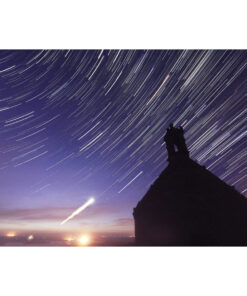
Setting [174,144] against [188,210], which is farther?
[174,144]

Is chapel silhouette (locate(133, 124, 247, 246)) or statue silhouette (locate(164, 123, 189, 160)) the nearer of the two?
chapel silhouette (locate(133, 124, 247, 246))

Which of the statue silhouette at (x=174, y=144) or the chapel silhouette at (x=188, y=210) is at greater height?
the statue silhouette at (x=174, y=144)

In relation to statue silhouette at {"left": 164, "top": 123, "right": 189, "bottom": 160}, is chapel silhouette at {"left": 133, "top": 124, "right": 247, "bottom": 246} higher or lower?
lower

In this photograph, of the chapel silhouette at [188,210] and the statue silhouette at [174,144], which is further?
the statue silhouette at [174,144]
